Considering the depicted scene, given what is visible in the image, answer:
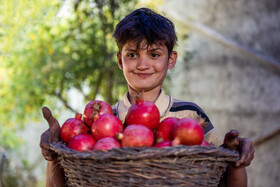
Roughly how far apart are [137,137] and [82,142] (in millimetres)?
239

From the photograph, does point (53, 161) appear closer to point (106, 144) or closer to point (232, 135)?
point (106, 144)

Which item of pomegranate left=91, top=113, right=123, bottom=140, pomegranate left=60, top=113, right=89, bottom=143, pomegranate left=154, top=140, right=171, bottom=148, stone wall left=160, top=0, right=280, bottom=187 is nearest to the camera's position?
pomegranate left=154, top=140, right=171, bottom=148

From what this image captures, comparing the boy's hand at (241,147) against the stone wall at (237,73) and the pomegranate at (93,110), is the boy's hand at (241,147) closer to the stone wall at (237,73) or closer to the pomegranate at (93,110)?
the pomegranate at (93,110)

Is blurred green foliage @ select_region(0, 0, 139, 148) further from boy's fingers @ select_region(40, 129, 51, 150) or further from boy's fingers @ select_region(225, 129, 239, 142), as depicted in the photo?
boy's fingers @ select_region(225, 129, 239, 142)

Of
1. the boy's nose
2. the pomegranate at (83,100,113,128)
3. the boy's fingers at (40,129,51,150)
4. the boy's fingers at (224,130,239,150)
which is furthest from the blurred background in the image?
the boy's fingers at (224,130,239,150)

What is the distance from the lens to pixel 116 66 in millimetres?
4098

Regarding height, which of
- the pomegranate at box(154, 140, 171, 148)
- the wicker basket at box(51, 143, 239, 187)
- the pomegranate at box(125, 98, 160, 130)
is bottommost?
the wicker basket at box(51, 143, 239, 187)

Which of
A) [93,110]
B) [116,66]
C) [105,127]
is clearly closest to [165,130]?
[105,127]

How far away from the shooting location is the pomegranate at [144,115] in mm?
1554

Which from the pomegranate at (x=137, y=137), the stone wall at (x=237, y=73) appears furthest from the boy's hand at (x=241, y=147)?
the stone wall at (x=237, y=73)

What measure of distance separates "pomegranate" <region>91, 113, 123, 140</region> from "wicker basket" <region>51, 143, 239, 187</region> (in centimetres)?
18

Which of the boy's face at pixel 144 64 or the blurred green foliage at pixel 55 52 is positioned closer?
the boy's face at pixel 144 64

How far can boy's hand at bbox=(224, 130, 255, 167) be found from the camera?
5.07 feet

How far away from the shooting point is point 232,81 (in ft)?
16.5
